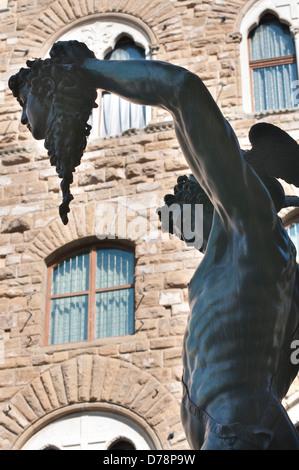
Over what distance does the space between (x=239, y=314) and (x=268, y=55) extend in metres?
11.3

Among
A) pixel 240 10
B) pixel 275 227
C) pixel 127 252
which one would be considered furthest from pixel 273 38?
pixel 275 227

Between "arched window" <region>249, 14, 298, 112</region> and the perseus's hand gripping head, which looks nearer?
the perseus's hand gripping head

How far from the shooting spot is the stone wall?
1125 centimetres

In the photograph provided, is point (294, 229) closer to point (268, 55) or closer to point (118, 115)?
point (268, 55)

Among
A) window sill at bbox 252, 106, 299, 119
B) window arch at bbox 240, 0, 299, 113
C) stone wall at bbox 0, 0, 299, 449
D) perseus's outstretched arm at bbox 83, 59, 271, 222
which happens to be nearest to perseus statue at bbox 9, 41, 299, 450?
perseus's outstretched arm at bbox 83, 59, 271, 222

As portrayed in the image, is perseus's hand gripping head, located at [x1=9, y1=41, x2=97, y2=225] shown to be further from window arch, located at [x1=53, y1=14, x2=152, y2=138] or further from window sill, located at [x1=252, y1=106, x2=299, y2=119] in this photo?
window arch, located at [x1=53, y1=14, x2=152, y2=138]

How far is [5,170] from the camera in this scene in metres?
13.3

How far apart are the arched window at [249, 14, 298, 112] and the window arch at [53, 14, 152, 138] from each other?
1.30 m

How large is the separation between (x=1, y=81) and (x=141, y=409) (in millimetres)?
5184

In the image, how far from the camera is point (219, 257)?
2602 mm

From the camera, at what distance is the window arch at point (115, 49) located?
13.3 metres

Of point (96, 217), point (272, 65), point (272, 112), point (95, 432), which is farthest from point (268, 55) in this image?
point (95, 432)

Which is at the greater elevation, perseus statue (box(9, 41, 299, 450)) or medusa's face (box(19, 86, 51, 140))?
medusa's face (box(19, 86, 51, 140))

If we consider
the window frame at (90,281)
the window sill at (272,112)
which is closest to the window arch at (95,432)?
the window frame at (90,281)
